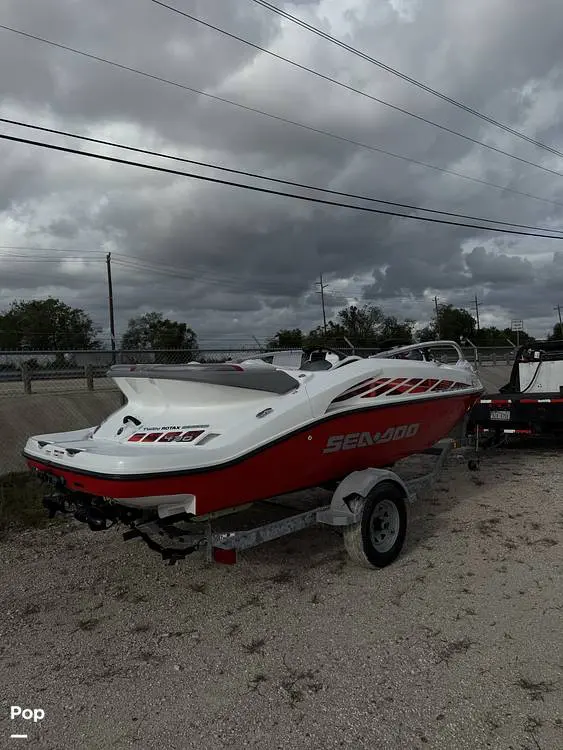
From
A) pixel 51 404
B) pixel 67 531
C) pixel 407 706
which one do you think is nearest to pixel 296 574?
pixel 407 706

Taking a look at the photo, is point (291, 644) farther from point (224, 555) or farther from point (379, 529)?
point (379, 529)

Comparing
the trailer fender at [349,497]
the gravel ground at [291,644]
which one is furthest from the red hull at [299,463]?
the gravel ground at [291,644]

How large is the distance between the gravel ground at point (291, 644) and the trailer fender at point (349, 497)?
0.48m

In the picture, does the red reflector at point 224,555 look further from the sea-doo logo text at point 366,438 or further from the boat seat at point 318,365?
the boat seat at point 318,365

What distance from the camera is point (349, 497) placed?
4.49 m

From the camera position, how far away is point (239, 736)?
2.67 m

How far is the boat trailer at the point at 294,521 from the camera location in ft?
12.8

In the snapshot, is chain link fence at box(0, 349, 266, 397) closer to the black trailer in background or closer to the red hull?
the black trailer in background

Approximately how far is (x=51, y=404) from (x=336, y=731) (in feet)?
24.9

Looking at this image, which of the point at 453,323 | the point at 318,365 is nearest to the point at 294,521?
the point at 318,365

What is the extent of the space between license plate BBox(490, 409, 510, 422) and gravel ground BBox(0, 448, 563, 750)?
388 cm

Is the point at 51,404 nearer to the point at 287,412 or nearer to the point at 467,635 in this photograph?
the point at 287,412

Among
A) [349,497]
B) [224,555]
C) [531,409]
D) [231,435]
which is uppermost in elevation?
[231,435]

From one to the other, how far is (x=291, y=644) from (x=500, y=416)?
6.75 m
